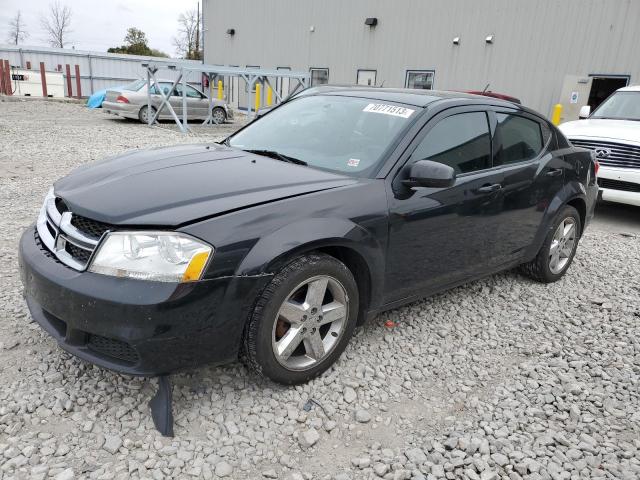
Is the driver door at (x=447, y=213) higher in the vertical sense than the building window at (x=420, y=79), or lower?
lower

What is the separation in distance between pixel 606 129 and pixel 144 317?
7220mm

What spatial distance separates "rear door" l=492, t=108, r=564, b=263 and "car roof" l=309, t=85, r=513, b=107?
23 cm

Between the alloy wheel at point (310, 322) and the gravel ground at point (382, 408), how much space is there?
0.19 metres

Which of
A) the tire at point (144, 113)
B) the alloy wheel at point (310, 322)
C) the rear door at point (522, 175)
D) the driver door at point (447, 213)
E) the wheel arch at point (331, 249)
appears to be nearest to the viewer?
the wheel arch at point (331, 249)

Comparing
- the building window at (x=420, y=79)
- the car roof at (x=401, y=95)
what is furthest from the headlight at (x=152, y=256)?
the building window at (x=420, y=79)

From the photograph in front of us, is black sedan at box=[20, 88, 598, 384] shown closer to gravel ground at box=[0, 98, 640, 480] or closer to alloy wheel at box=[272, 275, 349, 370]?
alloy wheel at box=[272, 275, 349, 370]

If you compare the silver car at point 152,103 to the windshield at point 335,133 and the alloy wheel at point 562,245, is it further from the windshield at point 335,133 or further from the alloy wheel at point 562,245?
the alloy wheel at point 562,245

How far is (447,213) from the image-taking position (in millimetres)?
3289

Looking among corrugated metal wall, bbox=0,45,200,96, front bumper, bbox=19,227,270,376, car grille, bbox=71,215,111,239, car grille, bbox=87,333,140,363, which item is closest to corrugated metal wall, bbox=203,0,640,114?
corrugated metal wall, bbox=0,45,200,96

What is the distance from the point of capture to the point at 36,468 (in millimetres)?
2172

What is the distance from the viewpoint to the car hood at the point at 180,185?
7.91 ft

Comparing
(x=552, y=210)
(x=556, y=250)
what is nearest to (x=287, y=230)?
(x=552, y=210)

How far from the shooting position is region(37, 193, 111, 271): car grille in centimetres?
239

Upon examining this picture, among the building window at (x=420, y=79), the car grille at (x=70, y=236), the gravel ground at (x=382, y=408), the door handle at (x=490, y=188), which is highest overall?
the building window at (x=420, y=79)
